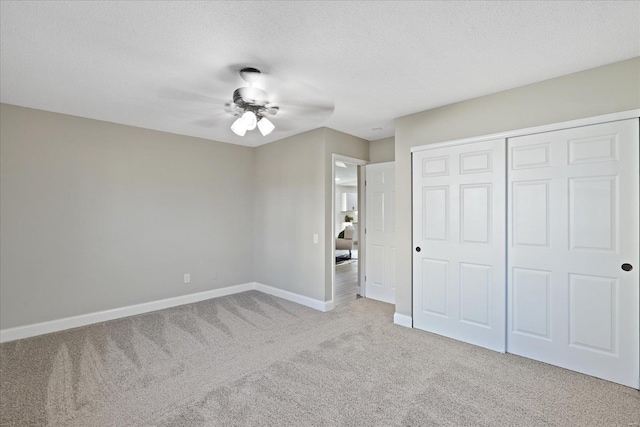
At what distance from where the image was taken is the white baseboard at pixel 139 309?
324cm

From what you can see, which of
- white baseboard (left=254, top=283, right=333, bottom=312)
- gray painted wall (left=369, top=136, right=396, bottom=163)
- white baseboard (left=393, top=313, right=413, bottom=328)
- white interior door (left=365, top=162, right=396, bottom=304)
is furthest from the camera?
gray painted wall (left=369, top=136, right=396, bottom=163)

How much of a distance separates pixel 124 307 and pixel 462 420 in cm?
399

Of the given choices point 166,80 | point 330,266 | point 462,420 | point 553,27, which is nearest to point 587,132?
point 553,27

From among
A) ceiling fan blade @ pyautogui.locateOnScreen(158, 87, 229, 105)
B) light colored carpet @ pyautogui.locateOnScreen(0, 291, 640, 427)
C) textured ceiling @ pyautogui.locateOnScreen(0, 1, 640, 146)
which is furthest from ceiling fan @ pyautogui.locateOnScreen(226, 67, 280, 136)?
light colored carpet @ pyautogui.locateOnScreen(0, 291, 640, 427)

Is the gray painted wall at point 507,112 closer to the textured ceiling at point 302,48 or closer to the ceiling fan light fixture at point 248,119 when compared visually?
the textured ceiling at point 302,48

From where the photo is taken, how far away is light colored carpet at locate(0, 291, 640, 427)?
1990 millimetres

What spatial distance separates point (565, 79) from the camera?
2.58m

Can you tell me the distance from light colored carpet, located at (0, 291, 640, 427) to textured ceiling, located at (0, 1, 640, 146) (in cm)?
252

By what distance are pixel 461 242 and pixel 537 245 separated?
2.16 feet

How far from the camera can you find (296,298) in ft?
14.7

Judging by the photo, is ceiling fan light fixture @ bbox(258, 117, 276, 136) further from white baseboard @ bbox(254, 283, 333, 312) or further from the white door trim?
white baseboard @ bbox(254, 283, 333, 312)

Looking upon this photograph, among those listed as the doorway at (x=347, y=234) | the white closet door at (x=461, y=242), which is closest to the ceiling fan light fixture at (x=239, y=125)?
the doorway at (x=347, y=234)

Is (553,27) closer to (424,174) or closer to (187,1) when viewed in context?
(424,174)

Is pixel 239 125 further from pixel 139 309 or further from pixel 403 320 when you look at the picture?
pixel 139 309
